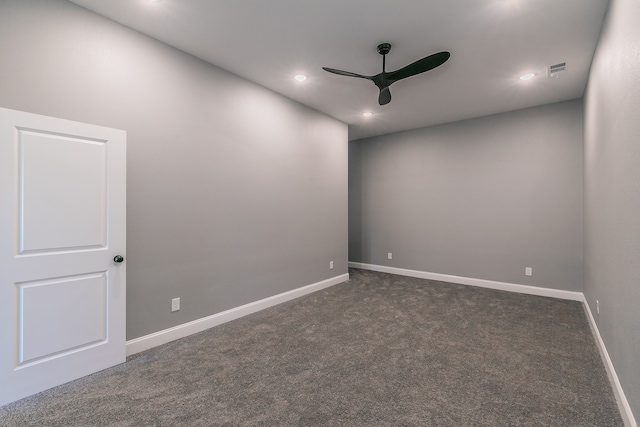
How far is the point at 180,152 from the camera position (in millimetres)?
2980

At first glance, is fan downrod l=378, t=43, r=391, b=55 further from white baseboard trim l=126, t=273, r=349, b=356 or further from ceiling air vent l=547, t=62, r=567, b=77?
white baseboard trim l=126, t=273, r=349, b=356

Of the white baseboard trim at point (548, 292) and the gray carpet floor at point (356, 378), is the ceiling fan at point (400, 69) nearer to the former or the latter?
the gray carpet floor at point (356, 378)

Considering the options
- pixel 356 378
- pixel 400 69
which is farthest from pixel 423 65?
pixel 356 378

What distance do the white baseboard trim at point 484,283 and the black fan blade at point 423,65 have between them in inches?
145

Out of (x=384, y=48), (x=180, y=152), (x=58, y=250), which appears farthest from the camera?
(x=180, y=152)

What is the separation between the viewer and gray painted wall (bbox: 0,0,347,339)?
2.22 metres

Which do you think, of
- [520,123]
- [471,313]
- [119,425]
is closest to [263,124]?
[119,425]

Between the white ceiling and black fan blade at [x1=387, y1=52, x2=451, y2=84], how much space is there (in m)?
0.28

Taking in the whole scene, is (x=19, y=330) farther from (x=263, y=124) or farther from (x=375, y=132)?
(x=375, y=132)

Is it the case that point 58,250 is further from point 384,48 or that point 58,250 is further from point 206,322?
point 384,48

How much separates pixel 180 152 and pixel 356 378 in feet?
8.42

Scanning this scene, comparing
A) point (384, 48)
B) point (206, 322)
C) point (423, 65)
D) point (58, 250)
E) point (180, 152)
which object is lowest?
point (206, 322)

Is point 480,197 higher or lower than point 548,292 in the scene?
higher

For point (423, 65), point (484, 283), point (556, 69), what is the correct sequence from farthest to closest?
point (484, 283) < point (556, 69) < point (423, 65)
